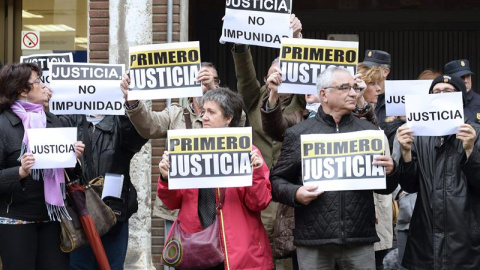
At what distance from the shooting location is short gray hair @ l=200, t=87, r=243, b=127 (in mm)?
6773

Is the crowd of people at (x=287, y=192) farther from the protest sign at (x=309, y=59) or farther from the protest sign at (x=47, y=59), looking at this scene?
the protest sign at (x=47, y=59)

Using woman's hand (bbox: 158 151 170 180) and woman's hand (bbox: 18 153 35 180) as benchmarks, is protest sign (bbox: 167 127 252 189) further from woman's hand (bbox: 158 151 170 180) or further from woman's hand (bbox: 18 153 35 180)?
woman's hand (bbox: 18 153 35 180)

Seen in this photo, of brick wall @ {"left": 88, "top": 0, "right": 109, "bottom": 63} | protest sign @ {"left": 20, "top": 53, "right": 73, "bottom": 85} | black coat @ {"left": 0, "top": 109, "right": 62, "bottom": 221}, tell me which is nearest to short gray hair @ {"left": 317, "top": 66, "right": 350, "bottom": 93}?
black coat @ {"left": 0, "top": 109, "right": 62, "bottom": 221}

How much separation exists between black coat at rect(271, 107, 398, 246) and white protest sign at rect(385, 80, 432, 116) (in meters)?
1.18

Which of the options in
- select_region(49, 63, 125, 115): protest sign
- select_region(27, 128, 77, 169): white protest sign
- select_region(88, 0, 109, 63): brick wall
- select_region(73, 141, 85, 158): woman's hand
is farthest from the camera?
select_region(88, 0, 109, 63): brick wall

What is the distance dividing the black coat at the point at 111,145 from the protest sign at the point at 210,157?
1.08 metres

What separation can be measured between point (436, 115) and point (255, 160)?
3.96 feet

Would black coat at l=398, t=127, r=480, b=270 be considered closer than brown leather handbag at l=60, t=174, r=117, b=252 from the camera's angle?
Yes

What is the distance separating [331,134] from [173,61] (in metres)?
1.54

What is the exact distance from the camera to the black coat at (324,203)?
6.43 meters

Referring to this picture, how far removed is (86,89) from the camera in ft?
25.6

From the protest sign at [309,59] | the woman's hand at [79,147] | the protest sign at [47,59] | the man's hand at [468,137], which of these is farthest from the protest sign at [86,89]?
the man's hand at [468,137]

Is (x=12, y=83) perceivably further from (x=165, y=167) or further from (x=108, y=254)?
(x=108, y=254)

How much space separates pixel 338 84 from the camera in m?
6.61
